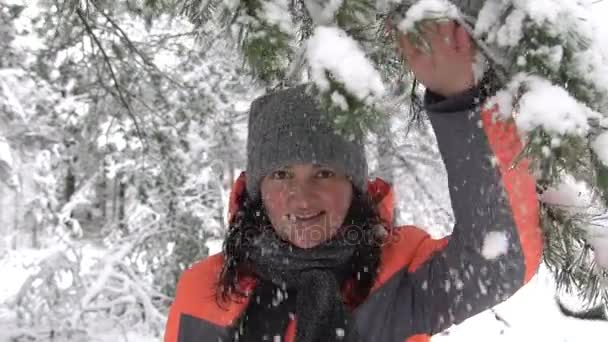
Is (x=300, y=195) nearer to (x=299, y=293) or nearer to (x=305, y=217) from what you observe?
(x=305, y=217)

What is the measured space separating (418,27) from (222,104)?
17.3 ft

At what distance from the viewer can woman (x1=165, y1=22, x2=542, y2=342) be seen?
1.27 m

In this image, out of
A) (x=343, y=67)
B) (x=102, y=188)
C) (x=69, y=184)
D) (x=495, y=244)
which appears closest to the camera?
(x=343, y=67)

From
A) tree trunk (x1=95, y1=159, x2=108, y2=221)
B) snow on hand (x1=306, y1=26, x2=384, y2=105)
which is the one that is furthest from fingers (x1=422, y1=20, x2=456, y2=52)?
tree trunk (x1=95, y1=159, x2=108, y2=221)

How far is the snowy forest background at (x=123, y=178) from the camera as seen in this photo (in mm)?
5203

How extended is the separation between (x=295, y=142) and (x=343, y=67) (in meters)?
0.94

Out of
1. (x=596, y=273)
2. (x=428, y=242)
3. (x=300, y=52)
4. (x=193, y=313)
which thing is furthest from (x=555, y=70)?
(x=193, y=313)

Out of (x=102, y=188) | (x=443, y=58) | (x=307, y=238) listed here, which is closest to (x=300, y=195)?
(x=307, y=238)

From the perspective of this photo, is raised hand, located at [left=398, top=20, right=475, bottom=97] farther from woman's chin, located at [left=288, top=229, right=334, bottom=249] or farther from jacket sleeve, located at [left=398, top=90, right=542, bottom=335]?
woman's chin, located at [left=288, top=229, right=334, bottom=249]

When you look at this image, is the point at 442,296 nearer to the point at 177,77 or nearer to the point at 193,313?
the point at 193,313

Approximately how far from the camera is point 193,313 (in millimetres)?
1757

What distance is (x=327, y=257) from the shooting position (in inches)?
67.2

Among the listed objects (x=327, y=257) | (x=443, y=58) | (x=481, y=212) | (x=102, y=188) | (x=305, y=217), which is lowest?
(x=102, y=188)

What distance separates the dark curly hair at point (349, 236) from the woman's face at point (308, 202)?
11cm
